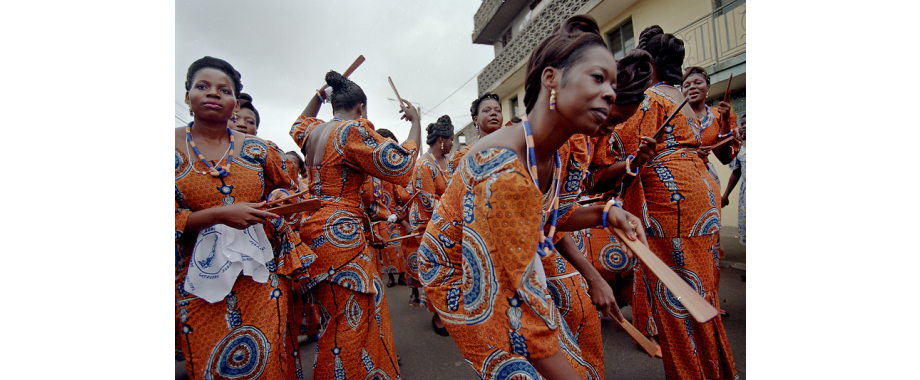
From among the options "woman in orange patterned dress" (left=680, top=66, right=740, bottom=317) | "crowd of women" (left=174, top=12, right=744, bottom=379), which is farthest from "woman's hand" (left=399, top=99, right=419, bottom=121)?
"woman in orange patterned dress" (left=680, top=66, right=740, bottom=317)

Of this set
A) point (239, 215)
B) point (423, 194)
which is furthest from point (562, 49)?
point (423, 194)

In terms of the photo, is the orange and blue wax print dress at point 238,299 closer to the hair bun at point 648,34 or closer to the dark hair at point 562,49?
the dark hair at point 562,49

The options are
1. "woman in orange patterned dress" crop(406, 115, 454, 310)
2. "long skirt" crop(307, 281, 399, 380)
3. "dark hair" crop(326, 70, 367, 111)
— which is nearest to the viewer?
"long skirt" crop(307, 281, 399, 380)

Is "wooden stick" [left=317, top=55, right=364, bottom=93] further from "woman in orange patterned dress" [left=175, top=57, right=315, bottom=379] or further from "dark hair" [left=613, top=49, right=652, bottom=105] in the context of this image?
"dark hair" [left=613, top=49, right=652, bottom=105]

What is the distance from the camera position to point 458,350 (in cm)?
355

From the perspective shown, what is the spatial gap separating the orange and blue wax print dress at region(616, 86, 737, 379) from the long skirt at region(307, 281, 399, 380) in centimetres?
172

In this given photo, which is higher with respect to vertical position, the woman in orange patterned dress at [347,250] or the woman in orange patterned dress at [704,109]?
the woman in orange patterned dress at [704,109]

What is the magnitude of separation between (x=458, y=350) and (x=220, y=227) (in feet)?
8.02

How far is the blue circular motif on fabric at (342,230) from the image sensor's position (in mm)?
2385

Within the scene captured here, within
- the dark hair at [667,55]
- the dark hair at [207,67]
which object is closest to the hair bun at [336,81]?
the dark hair at [207,67]

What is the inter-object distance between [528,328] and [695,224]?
1537 millimetres

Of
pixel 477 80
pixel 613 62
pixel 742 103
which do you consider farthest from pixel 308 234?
pixel 477 80

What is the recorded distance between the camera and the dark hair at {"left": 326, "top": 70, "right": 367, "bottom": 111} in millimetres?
2734

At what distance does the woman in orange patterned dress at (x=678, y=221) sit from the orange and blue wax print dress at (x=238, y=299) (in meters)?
2.10
